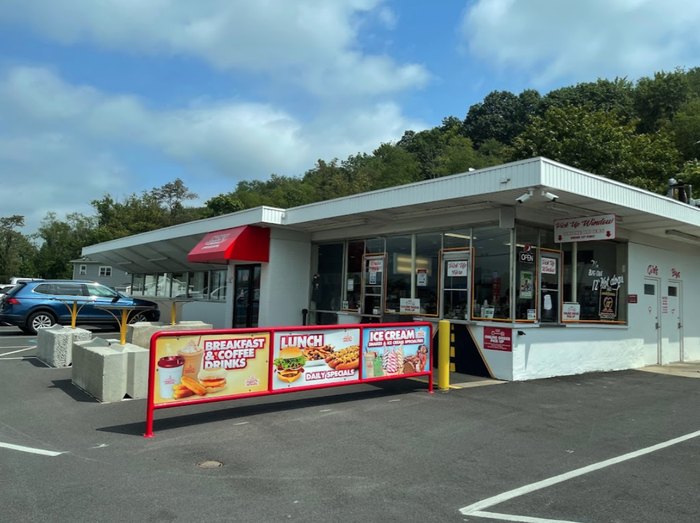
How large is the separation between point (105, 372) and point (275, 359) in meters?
2.73

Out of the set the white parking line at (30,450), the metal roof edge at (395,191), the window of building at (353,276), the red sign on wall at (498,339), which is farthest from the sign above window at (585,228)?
the white parking line at (30,450)

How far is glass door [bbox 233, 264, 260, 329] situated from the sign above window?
8730mm

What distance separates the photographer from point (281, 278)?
51.4ft

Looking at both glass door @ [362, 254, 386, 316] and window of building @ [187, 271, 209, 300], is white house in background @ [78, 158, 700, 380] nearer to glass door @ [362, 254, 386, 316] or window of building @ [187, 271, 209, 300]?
glass door @ [362, 254, 386, 316]

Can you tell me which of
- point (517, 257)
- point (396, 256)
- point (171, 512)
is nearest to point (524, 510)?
point (171, 512)

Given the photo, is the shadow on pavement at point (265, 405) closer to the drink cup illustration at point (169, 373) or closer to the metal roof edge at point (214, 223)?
→ the drink cup illustration at point (169, 373)

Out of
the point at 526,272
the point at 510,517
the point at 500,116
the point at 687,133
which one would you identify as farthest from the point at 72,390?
the point at 500,116

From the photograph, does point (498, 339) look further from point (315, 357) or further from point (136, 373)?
point (136, 373)

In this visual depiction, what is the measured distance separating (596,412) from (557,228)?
4.55 metres

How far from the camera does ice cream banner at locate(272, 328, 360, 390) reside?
24.2 ft

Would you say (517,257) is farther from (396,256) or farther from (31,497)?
(31,497)

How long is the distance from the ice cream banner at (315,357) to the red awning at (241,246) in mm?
7416

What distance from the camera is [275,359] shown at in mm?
7305

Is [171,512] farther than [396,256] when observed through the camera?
No
